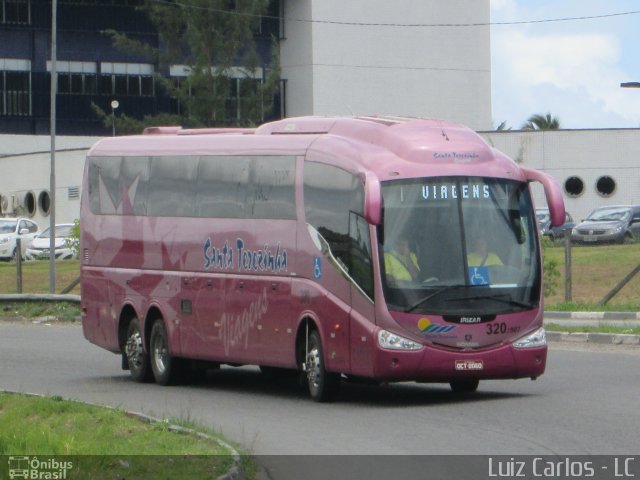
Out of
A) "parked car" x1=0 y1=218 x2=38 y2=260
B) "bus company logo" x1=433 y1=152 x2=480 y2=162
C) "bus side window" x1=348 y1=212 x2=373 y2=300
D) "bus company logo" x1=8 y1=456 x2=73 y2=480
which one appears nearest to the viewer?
"bus company logo" x1=8 y1=456 x2=73 y2=480

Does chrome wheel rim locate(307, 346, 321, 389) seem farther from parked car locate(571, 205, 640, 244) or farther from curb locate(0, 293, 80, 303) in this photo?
parked car locate(571, 205, 640, 244)

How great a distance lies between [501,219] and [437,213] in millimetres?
790

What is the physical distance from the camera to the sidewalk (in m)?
23.4

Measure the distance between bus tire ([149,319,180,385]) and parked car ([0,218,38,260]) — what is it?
32820 mm

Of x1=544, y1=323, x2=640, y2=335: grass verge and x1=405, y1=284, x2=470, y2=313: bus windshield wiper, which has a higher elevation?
x1=405, y1=284, x2=470, y2=313: bus windshield wiper

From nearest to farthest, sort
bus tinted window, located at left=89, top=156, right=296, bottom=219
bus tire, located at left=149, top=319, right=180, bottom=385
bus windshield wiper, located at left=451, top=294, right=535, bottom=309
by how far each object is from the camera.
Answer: bus windshield wiper, located at left=451, top=294, right=535, bottom=309 → bus tinted window, located at left=89, top=156, right=296, bottom=219 → bus tire, located at left=149, top=319, right=180, bottom=385

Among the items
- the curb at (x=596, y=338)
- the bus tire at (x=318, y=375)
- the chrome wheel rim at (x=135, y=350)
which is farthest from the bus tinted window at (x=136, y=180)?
the curb at (x=596, y=338)

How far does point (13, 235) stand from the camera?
53.2 metres

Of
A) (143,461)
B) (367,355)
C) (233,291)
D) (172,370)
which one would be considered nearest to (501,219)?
(367,355)

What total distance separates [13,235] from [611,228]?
21089mm

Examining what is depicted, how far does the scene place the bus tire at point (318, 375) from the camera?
16.3 m

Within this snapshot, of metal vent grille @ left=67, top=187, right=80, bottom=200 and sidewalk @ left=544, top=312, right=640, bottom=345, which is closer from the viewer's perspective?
sidewalk @ left=544, top=312, right=640, bottom=345

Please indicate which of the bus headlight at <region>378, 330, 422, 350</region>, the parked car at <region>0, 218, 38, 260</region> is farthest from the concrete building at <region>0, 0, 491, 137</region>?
the bus headlight at <region>378, 330, 422, 350</region>

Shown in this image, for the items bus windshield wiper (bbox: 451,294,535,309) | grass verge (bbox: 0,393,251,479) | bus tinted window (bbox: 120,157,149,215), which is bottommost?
grass verge (bbox: 0,393,251,479)
